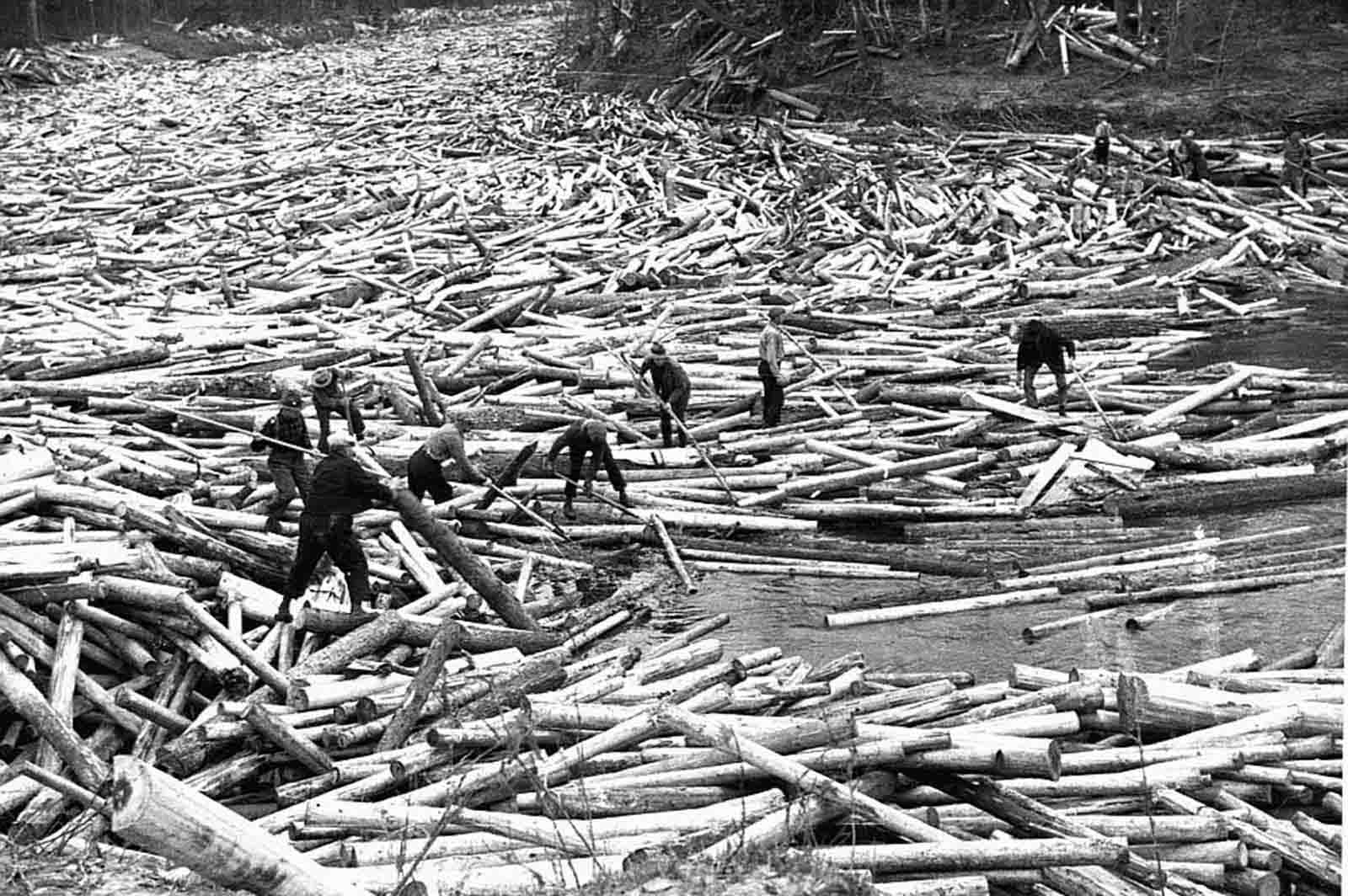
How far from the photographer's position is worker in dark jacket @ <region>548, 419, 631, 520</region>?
44.6ft

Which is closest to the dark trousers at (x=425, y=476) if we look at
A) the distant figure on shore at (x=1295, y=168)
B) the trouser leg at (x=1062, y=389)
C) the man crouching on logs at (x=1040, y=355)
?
the man crouching on logs at (x=1040, y=355)

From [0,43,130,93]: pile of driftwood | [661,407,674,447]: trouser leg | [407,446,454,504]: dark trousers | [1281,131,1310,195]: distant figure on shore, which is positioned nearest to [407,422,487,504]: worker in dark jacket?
[407,446,454,504]: dark trousers

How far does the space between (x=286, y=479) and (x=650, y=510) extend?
304cm

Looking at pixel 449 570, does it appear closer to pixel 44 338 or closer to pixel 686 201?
pixel 44 338

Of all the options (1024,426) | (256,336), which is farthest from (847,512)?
(256,336)

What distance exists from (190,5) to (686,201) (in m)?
39.1

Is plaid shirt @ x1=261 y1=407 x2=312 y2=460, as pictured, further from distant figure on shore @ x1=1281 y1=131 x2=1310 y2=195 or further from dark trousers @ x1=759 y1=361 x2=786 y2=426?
distant figure on shore @ x1=1281 y1=131 x2=1310 y2=195

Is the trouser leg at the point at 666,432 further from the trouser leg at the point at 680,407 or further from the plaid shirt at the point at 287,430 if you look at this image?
the plaid shirt at the point at 287,430

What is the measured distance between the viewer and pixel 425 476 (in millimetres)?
13133

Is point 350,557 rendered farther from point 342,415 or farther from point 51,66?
point 51,66

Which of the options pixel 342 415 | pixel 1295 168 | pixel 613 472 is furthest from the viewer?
pixel 1295 168

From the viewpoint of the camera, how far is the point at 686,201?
2834 cm

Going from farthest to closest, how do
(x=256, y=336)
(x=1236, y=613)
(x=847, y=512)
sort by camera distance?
1. (x=256, y=336)
2. (x=847, y=512)
3. (x=1236, y=613)

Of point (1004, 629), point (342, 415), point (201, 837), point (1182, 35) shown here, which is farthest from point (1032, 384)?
point (1182, 35)
